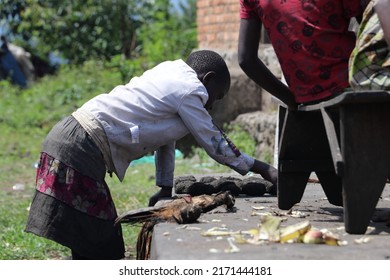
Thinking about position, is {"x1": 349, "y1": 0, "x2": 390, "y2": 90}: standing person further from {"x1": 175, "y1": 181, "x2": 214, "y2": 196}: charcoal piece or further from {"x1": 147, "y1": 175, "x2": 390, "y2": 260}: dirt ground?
{"x1": 175, "y1": 181, "x2": 214, "y2": 196}: charcoal piece

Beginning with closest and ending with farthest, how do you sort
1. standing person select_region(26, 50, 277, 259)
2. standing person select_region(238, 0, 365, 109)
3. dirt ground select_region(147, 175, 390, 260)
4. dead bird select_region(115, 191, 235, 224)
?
1. dirt ground select_region(147, 175, 390, 260)
2. dead bird select_region(115, 191, 235, 224)
3. standing person select_region(238, 0, 365, 109)
4. standing person select_region(26, 50, 277, 259)

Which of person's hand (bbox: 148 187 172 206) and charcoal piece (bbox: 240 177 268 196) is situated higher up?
charcoal piece (bbox: 240 177 268 196)

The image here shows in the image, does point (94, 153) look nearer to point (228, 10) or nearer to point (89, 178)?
point (89, 178)

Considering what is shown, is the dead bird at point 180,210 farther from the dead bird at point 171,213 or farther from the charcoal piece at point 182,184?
the charcoal piece at point 182,184

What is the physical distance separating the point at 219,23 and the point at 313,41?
6024 millimetres

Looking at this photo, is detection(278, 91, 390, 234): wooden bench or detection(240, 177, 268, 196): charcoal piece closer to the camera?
detection(278, 91, 390, 234): wooden bench

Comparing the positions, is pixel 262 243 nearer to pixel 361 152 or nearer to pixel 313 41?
pixel 361 152

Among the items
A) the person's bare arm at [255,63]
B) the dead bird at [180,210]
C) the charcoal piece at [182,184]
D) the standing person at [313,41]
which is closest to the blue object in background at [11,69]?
the charcoal piece at [182,184]

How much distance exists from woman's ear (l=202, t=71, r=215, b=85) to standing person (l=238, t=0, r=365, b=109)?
512 millimetres

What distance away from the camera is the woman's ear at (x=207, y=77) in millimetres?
4336

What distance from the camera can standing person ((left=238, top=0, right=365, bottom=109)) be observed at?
374cm

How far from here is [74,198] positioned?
4219 mm

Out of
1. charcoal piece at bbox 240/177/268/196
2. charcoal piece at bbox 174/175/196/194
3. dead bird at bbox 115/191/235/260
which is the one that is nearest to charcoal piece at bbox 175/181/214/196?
charcoal piece at bbox 174/175/196/194

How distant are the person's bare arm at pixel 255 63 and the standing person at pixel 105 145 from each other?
274mm
